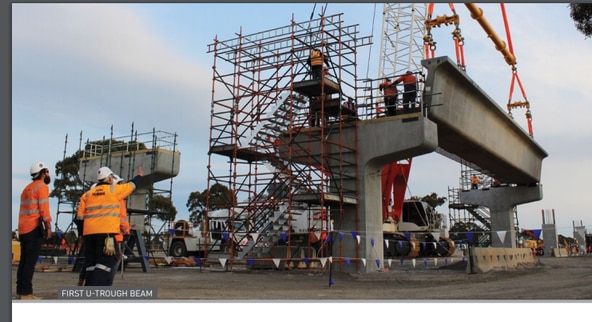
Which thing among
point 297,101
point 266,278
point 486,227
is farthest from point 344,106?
point 486,227

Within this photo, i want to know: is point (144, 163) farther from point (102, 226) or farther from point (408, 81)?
point (102, 226)

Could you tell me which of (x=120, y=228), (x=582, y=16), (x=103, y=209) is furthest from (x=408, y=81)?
(x=103, y=209)

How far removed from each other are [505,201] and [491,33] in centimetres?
1009

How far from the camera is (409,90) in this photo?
20297mm

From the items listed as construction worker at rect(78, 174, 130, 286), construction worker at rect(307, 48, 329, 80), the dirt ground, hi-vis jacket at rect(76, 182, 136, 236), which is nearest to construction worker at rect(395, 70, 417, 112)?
construction worker at rect(307, 48, 329, 80)

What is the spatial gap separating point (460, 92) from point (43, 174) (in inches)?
622

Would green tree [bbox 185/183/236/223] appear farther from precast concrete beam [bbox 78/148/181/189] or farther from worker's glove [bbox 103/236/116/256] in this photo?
worker's glove [bbox 103/236/116/256]

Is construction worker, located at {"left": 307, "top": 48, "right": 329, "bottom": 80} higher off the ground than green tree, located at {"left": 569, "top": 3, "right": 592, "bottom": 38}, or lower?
higher

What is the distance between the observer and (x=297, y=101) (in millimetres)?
21438

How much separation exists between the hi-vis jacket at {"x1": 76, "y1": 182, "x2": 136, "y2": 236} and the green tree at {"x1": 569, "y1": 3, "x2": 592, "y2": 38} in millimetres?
10083

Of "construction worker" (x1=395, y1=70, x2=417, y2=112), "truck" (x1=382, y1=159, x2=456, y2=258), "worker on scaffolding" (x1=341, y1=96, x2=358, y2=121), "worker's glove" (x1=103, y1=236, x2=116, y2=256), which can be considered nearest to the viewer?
"worker's glove" (x1=103, y1=236, x2=116, y2=256)

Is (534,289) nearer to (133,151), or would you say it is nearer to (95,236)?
(95,236)

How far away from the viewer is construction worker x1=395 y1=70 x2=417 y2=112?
19581mm

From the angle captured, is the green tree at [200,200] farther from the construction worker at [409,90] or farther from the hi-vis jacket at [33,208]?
the hi-vis jacket at [33,208]
